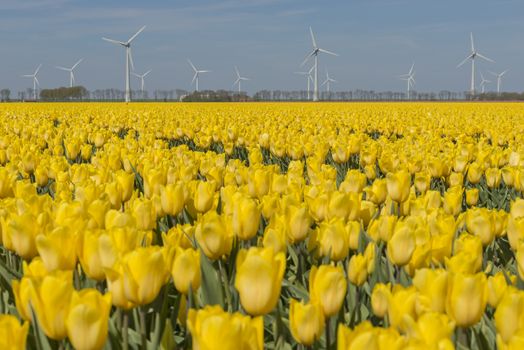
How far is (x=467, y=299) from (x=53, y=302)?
3.90ft

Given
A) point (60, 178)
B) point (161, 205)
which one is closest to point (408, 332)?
point (161, 205)

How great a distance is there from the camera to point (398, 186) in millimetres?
4094

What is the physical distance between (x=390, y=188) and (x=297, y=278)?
4.17ft

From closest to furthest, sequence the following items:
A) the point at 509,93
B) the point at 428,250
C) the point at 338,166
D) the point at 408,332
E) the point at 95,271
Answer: the point at 408,332
the point at 95,271
the point at 428,250
the point at 338,166
the point at 509,93

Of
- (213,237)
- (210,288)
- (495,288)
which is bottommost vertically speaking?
(210,288)

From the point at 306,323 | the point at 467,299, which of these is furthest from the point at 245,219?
the point at 467,299

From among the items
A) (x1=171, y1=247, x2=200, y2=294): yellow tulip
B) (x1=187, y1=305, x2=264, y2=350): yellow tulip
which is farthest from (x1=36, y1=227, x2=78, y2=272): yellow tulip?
(x1=187, y1=305, x2=264, y2=350): yellow tulip

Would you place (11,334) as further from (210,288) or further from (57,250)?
(210,288)

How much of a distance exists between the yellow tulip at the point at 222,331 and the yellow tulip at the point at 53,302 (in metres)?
0.41

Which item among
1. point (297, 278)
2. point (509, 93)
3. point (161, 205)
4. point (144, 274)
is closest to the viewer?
point (144, 274)

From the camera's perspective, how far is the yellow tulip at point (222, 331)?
1480 mm

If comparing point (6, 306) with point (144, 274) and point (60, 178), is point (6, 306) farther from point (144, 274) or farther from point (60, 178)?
point (60, 178)

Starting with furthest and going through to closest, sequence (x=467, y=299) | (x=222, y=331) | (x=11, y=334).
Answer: (x=467, y=299) → (x=11, y=334) → (x=222, y=331)

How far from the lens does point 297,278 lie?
10.2ft
